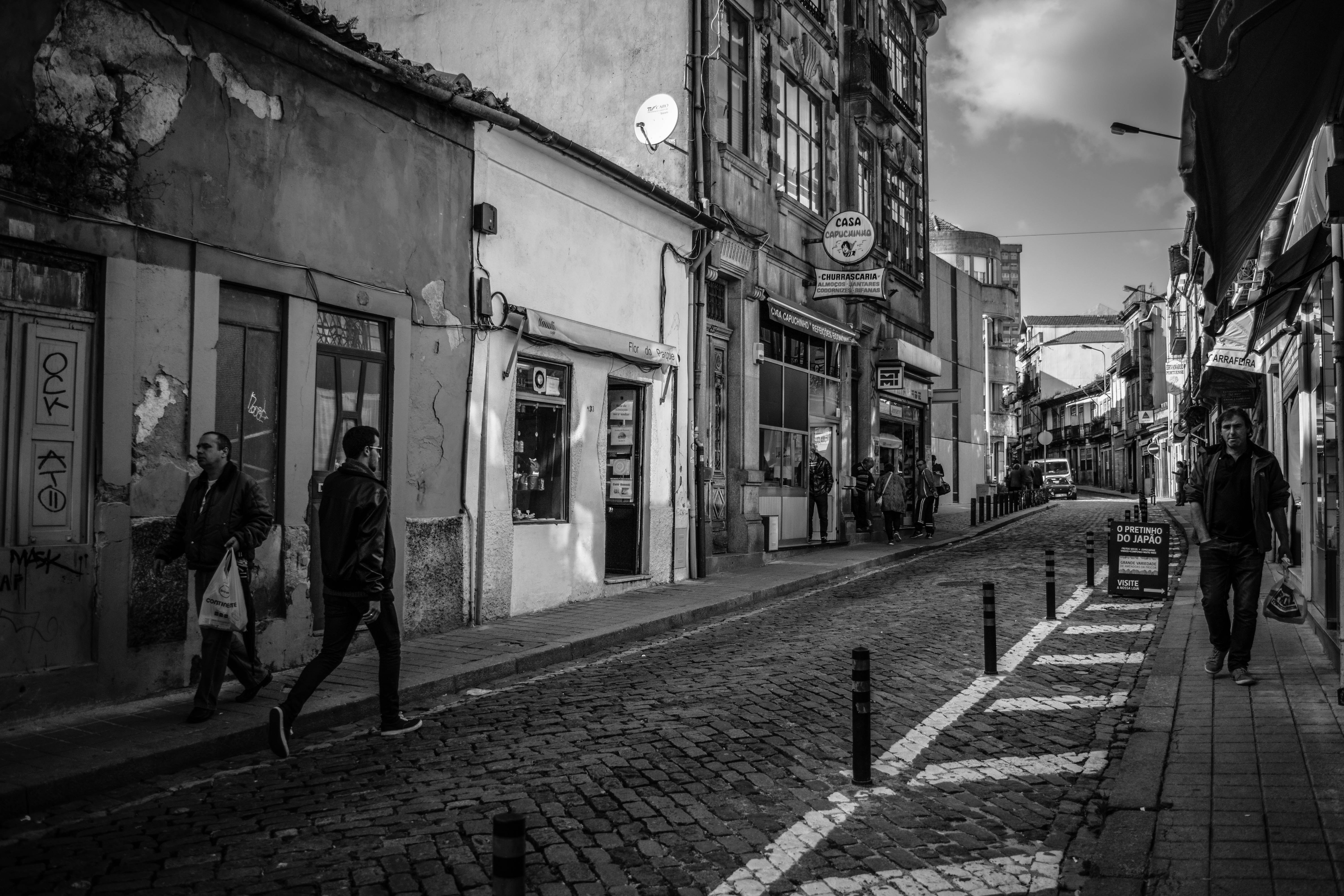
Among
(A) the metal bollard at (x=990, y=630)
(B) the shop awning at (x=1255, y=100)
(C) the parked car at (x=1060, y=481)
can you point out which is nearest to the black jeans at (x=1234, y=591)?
(A) the metal bollard at (x=990, y=630)

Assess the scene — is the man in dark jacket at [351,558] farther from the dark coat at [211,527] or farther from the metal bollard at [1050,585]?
the metal bollard at [1050,585]

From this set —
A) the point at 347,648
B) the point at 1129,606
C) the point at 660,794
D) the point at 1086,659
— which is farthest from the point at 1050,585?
the point at 347,648

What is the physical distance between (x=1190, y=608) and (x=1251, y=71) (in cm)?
810

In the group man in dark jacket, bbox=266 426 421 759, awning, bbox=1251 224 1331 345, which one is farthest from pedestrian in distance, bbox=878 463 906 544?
man in dark jacket, bbox=266 426 421 759

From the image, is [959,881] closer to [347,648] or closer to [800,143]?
[347,648]

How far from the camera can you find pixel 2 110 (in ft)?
21.4

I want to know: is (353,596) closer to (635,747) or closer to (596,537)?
(635,747)

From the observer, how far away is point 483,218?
10984 mm

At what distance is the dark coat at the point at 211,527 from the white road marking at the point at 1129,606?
899 centimetres

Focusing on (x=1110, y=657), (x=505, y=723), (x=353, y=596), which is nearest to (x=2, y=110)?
(x=353, y=596)

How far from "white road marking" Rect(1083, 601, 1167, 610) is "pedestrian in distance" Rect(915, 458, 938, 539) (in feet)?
37.3

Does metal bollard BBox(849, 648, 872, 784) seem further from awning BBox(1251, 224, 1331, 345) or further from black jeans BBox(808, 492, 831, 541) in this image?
black jeans BBox(808, 492, 831, 541)

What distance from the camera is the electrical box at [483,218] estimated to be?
11.0m

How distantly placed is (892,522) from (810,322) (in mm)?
5087
